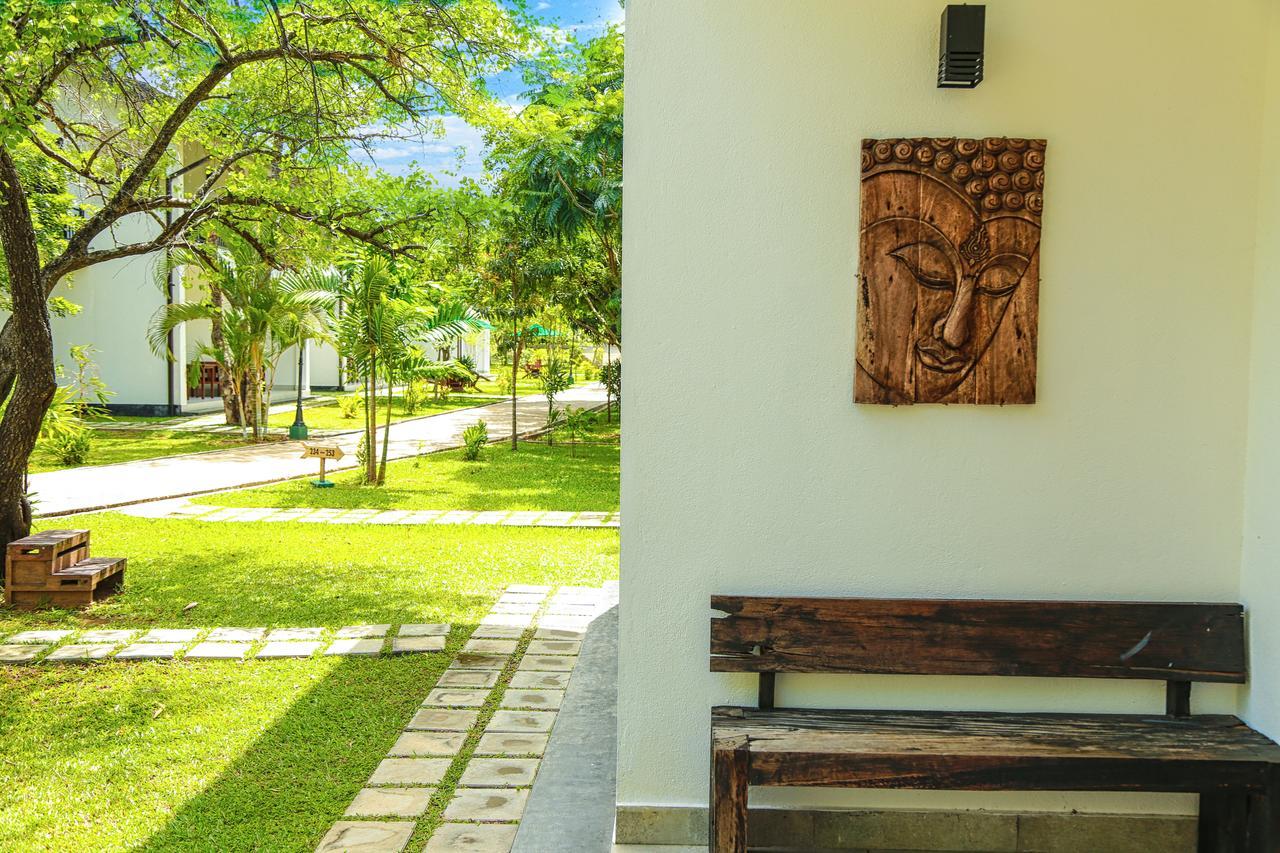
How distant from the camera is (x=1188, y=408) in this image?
3172mm

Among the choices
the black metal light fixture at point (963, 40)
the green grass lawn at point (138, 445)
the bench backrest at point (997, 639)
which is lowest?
the green grass lawn at point (138, 445)

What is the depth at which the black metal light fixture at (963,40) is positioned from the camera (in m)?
2.93

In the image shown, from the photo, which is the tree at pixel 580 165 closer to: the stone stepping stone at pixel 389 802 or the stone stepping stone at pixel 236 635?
the stone stepping stone at pixel 236 635

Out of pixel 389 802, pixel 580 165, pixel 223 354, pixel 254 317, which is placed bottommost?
pixel 389 802

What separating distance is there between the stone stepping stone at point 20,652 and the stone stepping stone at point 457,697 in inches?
89.9

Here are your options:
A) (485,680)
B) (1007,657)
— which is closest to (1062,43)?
(1007,657)

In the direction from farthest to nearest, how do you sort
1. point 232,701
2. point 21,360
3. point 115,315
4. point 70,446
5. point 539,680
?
point 115,315, point 70,446, point 21,360, point 539,680, point 232,701

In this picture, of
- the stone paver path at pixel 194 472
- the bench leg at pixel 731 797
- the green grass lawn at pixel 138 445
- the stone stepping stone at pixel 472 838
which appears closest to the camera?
the bench leg at pixel 731 797

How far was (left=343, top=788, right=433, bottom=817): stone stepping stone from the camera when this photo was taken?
356 cm

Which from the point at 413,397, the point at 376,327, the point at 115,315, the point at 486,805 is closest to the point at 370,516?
the point at 376,327

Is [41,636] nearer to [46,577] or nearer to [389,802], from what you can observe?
[46,577]

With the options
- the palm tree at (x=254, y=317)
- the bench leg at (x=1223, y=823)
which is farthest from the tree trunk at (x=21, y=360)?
the palm tree at (x=254, y=317)

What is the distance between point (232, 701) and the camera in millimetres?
4727

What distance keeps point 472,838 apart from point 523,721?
3.65 ft
